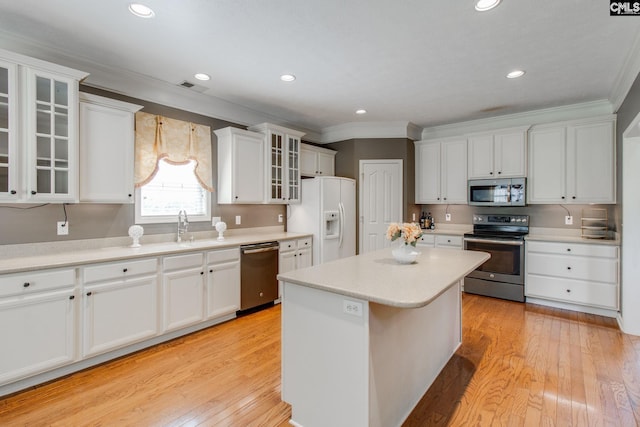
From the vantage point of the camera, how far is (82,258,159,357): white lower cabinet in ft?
8.21

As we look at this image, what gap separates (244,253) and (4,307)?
78.7 inches

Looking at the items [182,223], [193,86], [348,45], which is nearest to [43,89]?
[193,86]

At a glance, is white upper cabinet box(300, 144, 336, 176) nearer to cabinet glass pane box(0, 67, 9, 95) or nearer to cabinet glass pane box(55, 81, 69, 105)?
cabinet glass pane box(55, 81, 69, 105)

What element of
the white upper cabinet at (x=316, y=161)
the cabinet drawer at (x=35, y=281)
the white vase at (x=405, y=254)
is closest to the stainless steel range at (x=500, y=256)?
the white upper cabinet at (x=316, y=161)

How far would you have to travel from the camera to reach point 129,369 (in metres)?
2.55

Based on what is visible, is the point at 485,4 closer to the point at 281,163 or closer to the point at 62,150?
the point at 281,163

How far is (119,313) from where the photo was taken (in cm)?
267

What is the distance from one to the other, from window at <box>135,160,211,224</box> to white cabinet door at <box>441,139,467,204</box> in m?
3.63

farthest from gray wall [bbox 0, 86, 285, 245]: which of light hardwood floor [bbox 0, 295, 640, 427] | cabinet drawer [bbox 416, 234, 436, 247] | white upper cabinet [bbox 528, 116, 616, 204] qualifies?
white upper cabinet [bbox 528, 116, 616, 204]

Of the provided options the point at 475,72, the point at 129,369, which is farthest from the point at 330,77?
the point at 129,369

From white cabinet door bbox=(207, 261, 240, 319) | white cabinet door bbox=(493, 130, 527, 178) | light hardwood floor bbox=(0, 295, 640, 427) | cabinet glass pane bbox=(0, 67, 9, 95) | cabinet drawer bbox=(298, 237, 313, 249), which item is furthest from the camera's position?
cabinet drawer bbox=(298, 237, 313, 249)

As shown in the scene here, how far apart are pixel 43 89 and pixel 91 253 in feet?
4.48

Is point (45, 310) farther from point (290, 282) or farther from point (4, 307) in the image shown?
point (290, 282)

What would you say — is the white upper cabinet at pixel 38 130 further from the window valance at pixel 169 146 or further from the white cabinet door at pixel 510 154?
the white cabinet door at pixel 510 154
